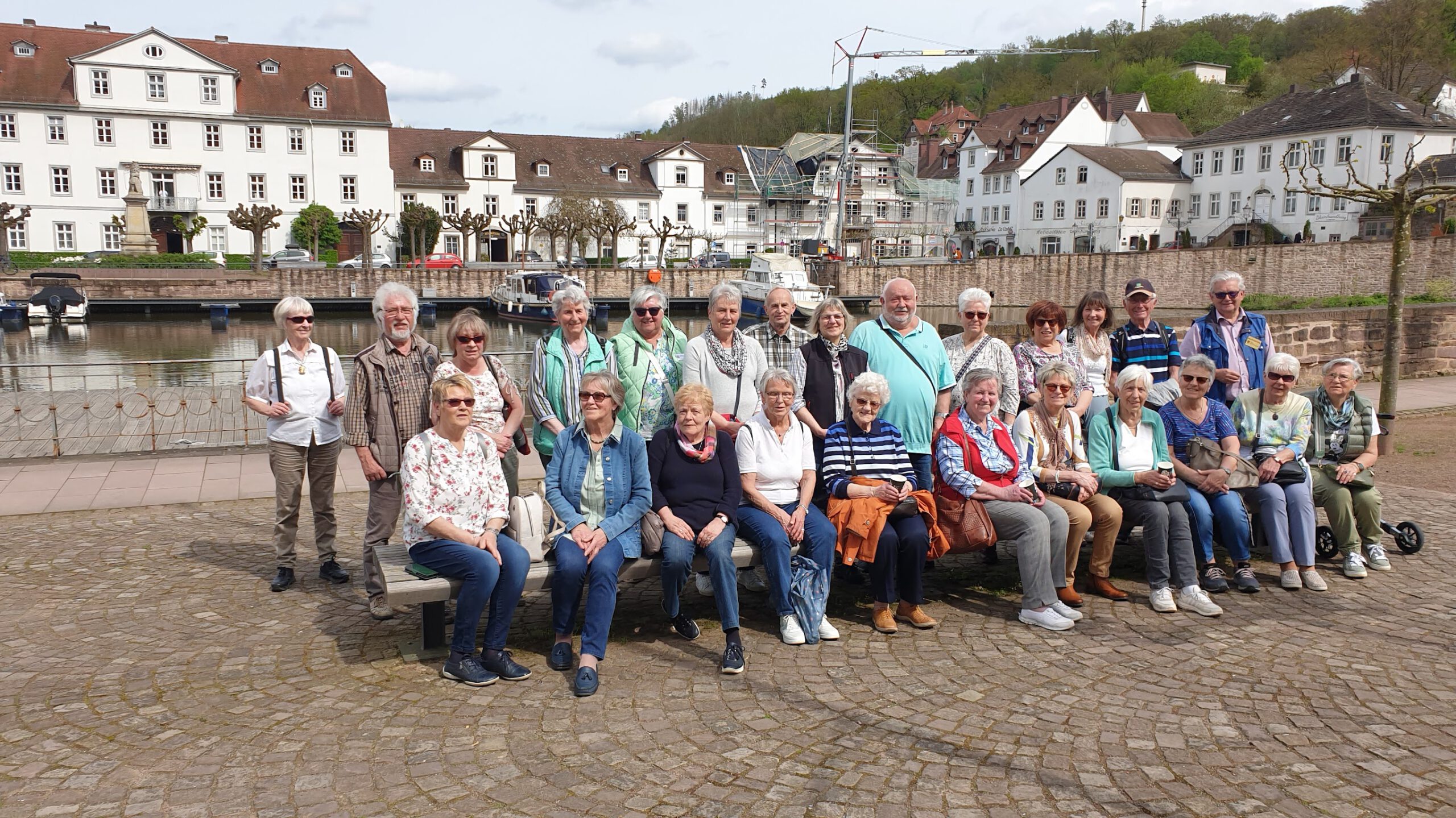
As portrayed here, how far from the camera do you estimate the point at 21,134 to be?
56.7 m

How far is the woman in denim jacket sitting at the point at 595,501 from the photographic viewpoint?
523 centimetres

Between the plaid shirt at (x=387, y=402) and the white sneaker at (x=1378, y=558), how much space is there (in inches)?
246

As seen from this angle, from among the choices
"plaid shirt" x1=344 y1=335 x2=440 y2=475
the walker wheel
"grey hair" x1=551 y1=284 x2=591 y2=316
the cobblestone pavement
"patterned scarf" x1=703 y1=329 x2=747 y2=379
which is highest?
"grey hair" x1=551 y1=284 x2=591 y2=316

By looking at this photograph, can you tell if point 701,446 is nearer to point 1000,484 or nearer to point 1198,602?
point 1000,484

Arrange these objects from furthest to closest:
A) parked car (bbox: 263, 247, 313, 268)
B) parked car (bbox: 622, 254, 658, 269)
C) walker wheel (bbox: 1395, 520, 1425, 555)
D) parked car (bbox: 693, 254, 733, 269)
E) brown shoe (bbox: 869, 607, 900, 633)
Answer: parked car (bbox: 693, 254, 733, 269) → parked car (bbox: 622, 254, 658, 269) → parked car (bbox: 263, 247, 313, 268) → walker wheel (bbox: 1395, 520, 1425, 555) → brown shoe (bbox: 869, 607, 900, 633)

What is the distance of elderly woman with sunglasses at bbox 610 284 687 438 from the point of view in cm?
620

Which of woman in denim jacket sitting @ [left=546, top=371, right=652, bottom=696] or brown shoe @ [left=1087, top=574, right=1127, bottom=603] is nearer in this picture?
→ woman in denim jacket sitting @ [left=546, top=371, right=652, bottom=696]

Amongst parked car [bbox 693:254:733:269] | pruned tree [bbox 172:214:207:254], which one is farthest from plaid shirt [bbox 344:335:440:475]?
pruned tree [bbox 172:214:207:254]

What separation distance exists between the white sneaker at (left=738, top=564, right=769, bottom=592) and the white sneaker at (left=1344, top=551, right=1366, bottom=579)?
3819mm

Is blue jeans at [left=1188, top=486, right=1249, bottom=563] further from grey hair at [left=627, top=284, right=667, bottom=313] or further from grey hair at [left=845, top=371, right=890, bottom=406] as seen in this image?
grey hair at [left=627, top=284, right=667, bottom=313]

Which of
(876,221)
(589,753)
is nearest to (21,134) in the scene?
(876,221)

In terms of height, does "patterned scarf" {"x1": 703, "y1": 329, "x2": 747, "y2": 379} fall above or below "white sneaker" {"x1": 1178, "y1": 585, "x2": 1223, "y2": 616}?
above

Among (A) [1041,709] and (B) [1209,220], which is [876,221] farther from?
(A) [1041,709]

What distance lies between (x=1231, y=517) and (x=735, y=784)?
13.5 feet
